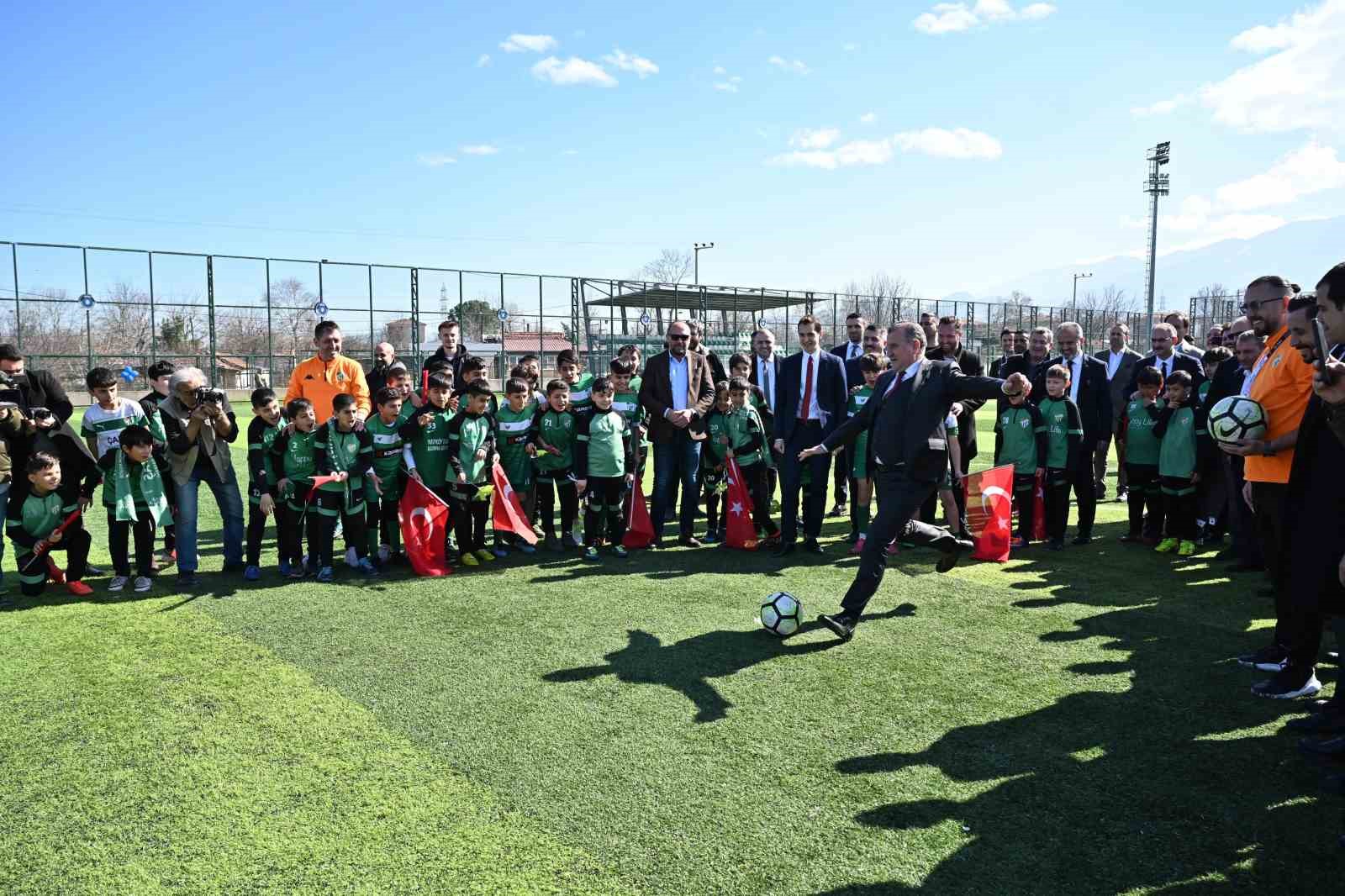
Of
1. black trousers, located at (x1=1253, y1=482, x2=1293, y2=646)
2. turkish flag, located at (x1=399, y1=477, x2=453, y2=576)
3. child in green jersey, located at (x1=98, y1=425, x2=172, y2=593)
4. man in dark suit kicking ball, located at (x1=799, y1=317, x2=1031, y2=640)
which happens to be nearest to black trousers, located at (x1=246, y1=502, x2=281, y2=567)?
child in green jersey, located at (x1=98, y1=425, x2=172, y2=593)

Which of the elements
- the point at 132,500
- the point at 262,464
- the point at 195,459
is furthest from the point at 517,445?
the point at 132,500

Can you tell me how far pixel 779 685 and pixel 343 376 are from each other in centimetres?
541

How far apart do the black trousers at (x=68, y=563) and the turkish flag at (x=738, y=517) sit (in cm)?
550

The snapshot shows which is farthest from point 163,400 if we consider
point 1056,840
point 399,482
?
point 1056,840

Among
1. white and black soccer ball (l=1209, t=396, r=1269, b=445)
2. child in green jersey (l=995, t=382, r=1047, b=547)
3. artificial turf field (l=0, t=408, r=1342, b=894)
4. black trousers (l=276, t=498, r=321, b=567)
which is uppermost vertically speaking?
white and black soccer ball (l=1209, t=396, r=1269, b=445)

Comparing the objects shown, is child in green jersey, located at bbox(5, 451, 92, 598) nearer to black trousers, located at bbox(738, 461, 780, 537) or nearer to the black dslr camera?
the black dslr camera

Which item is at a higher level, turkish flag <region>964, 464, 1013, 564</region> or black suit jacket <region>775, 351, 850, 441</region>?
black suit jacket <region>775, 351, 850, 441</region>

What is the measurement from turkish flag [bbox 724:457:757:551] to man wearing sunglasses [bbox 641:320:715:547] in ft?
1.21

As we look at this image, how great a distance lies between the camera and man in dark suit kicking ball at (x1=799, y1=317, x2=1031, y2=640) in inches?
210

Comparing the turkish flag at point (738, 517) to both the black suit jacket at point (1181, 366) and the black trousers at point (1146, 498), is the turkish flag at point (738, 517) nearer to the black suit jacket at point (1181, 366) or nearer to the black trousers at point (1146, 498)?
the black trousers at point (1146, 498)

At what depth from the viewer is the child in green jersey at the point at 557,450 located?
26.6 feet

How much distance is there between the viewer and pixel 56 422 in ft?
22.6

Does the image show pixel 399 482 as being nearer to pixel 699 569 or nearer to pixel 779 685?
pixel 699 569

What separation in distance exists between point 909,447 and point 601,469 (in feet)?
11.0
